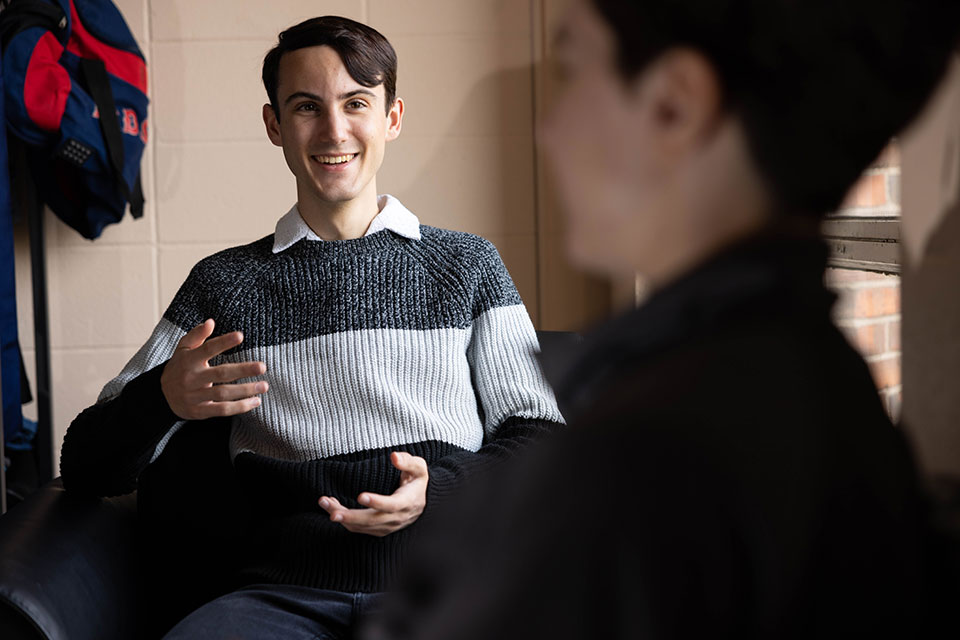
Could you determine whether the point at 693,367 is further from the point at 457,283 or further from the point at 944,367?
the point at 457,283

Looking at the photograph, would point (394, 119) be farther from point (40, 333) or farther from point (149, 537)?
point (40, 333)

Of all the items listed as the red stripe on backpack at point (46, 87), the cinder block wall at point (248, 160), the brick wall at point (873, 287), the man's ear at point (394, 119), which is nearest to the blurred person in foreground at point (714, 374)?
the brick wall at point (873, 287)

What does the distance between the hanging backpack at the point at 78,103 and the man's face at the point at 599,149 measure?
6.97 ft

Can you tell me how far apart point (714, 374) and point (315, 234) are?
1.31 meters

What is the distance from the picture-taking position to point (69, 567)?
131 centimetres

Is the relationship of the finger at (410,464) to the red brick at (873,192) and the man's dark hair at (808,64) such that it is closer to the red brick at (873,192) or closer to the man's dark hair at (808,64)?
the red brick at (873,192)

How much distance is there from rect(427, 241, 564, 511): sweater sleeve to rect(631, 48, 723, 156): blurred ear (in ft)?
3.50

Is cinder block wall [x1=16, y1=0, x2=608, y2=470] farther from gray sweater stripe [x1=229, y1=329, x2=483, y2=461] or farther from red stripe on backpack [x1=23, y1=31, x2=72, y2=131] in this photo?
gray sweater stripe [x1=229, y1=329, x2=483, y2=461]

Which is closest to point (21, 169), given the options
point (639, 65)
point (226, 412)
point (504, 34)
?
point (504, 34)

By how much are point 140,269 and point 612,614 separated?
2.49 meters

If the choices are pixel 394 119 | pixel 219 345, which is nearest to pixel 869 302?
pixel 394 119

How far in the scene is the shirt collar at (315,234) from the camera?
5.30ft

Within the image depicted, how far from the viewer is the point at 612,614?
14.1 inches

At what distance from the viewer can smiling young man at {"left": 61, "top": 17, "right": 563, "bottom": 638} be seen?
135 cm
